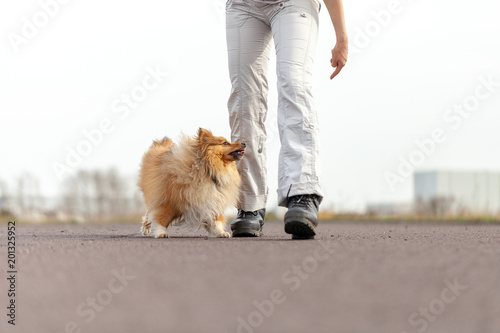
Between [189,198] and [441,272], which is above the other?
[189,198]

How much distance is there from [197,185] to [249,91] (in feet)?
2.90

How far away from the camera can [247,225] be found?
4727 mm

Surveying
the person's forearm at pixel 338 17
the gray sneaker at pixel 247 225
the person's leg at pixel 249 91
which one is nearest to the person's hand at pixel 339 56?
the person's forearm at pixel 338 17

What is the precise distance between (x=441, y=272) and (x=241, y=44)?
9.28 ft

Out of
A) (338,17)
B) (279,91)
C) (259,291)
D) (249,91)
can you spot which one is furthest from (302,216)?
(259,291)

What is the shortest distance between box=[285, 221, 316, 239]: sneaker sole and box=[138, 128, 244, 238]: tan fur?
0.90 metres

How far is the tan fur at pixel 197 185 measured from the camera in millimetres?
4797

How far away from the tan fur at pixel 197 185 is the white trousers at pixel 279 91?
0.44 feet

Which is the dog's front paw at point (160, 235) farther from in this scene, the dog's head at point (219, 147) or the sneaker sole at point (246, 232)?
the dog's head at point (219, 147)

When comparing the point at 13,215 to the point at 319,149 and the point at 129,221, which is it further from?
the point at 319,149

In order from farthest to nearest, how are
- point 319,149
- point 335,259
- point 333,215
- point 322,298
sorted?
point 333,215 → point 319,149 → point 335,259 → point 322,298

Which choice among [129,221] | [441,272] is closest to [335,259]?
[441,272]

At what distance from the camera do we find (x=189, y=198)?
478 cm

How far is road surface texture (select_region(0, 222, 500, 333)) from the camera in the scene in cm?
180
